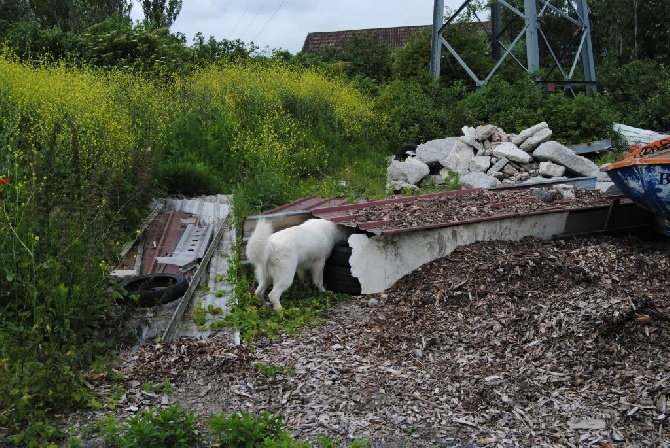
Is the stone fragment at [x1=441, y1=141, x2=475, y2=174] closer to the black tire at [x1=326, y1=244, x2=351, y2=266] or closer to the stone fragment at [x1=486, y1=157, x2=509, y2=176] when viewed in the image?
the stone fragment at [x1=486, y1=157, x2=509, y2=176]

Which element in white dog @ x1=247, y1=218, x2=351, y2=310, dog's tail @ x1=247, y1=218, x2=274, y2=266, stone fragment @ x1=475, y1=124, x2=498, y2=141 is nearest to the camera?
dog's tail @ x1=247, y1=218, x2=274, y2=266

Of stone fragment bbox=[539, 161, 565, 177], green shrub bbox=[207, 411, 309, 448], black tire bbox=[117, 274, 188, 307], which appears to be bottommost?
green shrub bbox=[207, 411, 309, 448]

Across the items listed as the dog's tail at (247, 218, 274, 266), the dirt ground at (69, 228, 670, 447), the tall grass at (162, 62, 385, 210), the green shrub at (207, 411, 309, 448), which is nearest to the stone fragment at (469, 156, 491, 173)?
the tall grass at (162, 62, 385, 210)

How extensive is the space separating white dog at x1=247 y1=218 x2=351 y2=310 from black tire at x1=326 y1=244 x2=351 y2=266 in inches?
2.6

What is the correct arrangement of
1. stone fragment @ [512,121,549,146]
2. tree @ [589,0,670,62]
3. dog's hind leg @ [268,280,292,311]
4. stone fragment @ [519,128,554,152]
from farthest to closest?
tree @ [589,0,670,62] → stone fragment @ [512,121,549,146] → stone fragment @ [519,128,554,152] → dog's hind leg @ [268,280,292,311]

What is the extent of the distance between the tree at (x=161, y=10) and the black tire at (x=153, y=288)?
2879cm

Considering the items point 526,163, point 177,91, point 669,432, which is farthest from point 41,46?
point 669,432

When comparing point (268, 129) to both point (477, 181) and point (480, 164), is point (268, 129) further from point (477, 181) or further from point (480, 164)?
point (477, 181)

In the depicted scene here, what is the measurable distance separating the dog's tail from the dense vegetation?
1.24m

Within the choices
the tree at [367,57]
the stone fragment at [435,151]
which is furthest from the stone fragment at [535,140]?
the tree at [367,57]

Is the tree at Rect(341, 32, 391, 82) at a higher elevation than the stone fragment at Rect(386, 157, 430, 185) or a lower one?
higher

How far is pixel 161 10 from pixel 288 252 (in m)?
30.8

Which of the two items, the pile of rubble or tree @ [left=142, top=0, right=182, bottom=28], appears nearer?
the pile of rubble

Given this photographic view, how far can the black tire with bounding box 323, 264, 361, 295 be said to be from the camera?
22.2ft
